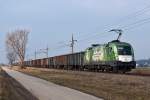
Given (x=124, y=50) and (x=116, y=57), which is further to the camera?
(x=124, y=50)

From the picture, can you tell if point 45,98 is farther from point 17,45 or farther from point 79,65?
point 17,45

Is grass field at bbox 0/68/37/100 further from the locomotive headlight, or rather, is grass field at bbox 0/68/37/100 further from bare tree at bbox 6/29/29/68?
bare tree at bbox 6/29/29/68

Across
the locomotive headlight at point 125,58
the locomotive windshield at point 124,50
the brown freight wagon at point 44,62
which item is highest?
the brown freight wagon at point 44,62

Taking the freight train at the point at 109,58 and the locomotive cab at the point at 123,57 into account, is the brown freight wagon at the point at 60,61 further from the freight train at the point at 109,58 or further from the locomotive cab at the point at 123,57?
the locomotive cab at the point at 123,57

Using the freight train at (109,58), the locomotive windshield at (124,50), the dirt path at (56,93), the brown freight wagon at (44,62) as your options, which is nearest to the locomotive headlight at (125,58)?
the freight train at (109,58)

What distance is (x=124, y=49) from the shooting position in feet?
163

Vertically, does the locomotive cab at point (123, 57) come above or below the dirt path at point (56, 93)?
above

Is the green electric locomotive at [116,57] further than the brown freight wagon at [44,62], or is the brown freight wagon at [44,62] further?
the brown freight wagon at [44,62]

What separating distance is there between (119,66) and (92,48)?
515 inches

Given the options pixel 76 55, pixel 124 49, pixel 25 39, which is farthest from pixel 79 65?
pixel 25 39

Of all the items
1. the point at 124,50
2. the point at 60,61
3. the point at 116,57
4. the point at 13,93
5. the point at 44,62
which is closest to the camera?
the point at 13,93

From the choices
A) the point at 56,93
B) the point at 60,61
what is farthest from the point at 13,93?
the point at 60,61

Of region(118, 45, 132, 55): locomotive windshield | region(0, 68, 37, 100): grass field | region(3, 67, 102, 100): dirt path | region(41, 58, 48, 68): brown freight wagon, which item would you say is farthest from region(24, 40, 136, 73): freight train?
region(41, 58, 48, 68): brown freight wagon

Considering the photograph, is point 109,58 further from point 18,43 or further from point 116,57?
point 18,43
